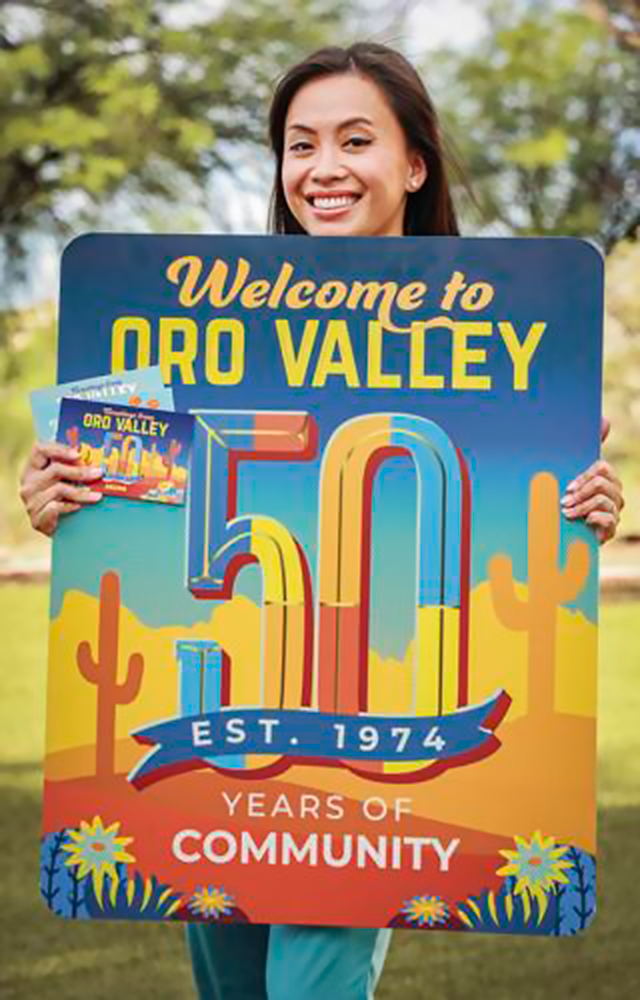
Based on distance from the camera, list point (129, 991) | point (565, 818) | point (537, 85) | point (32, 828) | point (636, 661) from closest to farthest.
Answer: point (565, 818), point (129, 991), point (32, 828), point (636, 661), point (537, 85)

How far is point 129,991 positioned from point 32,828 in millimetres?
1698

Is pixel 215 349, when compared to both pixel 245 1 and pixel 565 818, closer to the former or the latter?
pixel 565 818

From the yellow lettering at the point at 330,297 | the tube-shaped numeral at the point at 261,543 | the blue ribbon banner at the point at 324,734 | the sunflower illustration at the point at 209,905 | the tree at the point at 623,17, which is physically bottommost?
the sunflower illustration at the point at 209,905

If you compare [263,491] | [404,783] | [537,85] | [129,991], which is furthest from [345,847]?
[537,85]

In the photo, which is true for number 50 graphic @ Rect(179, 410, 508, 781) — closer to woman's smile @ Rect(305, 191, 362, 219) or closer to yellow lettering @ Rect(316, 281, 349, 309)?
yellow lettering @ Rect(316, 281, 349, 309)

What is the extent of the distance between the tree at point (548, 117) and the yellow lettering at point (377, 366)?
9804 mm

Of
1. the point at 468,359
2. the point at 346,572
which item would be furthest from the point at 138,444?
the point at 468,359

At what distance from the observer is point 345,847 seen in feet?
6.76

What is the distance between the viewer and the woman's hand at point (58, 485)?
6.80ft

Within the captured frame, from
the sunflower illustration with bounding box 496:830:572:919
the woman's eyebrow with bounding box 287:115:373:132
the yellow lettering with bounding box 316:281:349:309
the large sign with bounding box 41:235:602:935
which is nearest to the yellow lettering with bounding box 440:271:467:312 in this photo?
the large sign with bounding box 41:235:602:935

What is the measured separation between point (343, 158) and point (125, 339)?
1.35 ft

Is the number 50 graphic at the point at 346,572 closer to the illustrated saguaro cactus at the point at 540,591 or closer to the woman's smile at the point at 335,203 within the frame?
the illustrated saguaro cactus at the point at 540,591

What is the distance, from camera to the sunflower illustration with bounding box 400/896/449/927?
2037 mm

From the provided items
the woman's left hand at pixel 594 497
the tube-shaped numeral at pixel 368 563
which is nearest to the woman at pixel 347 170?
the tube-shaped numeral at pixel 368 563
